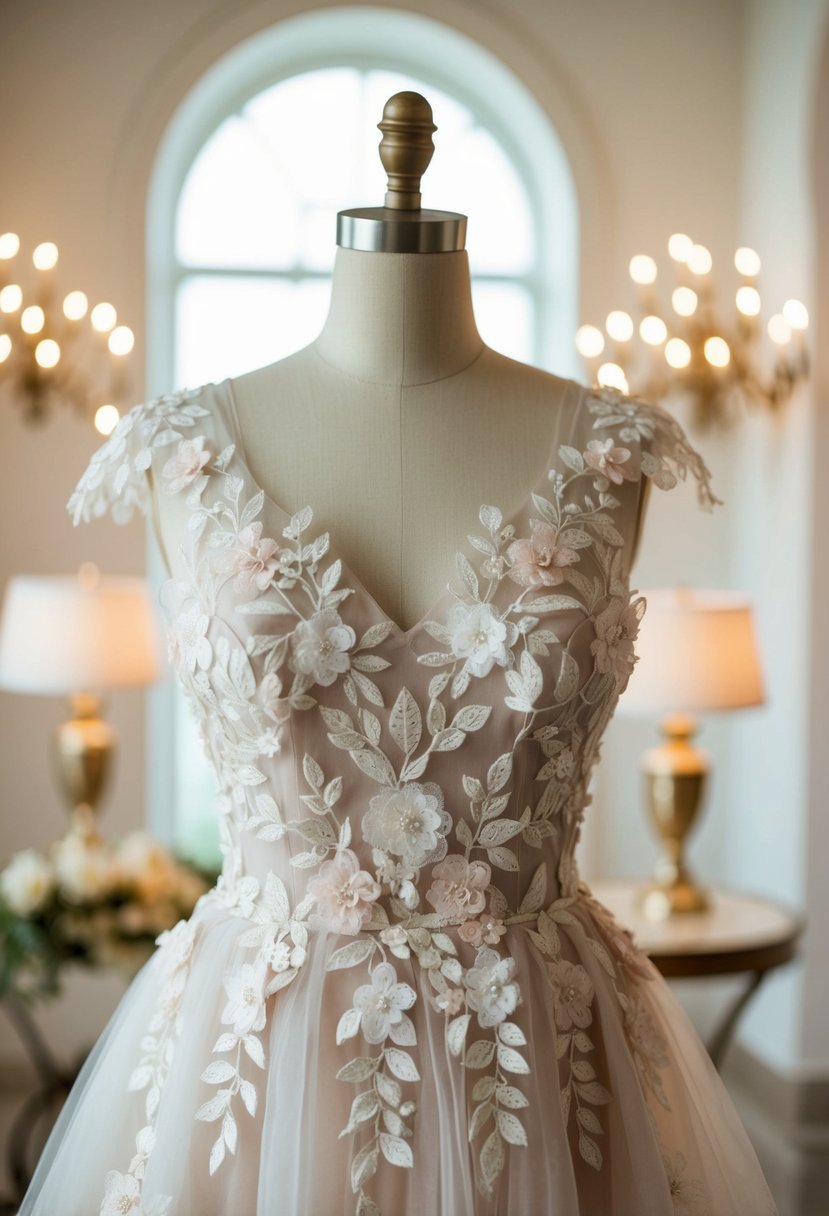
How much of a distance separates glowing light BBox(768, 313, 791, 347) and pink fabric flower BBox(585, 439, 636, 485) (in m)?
2.43

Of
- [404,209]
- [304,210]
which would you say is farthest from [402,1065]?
[304,210]

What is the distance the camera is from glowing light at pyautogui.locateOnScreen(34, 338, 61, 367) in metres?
3.52

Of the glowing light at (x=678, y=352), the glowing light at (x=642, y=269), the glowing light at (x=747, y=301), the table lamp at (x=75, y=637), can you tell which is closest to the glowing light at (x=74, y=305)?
the table lamp at (x=75, y=637)

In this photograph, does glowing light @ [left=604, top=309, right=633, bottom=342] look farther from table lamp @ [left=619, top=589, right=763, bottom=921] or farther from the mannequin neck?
the mannequin neck

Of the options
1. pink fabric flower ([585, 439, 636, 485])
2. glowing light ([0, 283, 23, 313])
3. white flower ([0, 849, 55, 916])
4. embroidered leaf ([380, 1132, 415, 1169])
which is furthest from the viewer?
glowing light ([0, 283, 23, 313])

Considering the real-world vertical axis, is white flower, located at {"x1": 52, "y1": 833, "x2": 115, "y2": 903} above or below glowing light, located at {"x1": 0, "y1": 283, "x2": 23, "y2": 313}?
below

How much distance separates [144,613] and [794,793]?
182 cm

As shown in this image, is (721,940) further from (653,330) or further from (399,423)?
(399,423)

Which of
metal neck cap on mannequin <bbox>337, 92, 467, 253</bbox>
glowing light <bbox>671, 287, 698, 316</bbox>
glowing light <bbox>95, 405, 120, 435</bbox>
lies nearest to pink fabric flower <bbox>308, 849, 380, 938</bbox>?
metal neck cap on mannequin <bbox>337, 92, 467, 253</bbox>

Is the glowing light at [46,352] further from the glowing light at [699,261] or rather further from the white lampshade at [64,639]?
the glowing light at [699,261]

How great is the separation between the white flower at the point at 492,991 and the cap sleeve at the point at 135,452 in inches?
22.7

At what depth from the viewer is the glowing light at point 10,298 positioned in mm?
3469

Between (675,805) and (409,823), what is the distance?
204 centimetres

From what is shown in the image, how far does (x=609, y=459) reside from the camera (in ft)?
4.38
